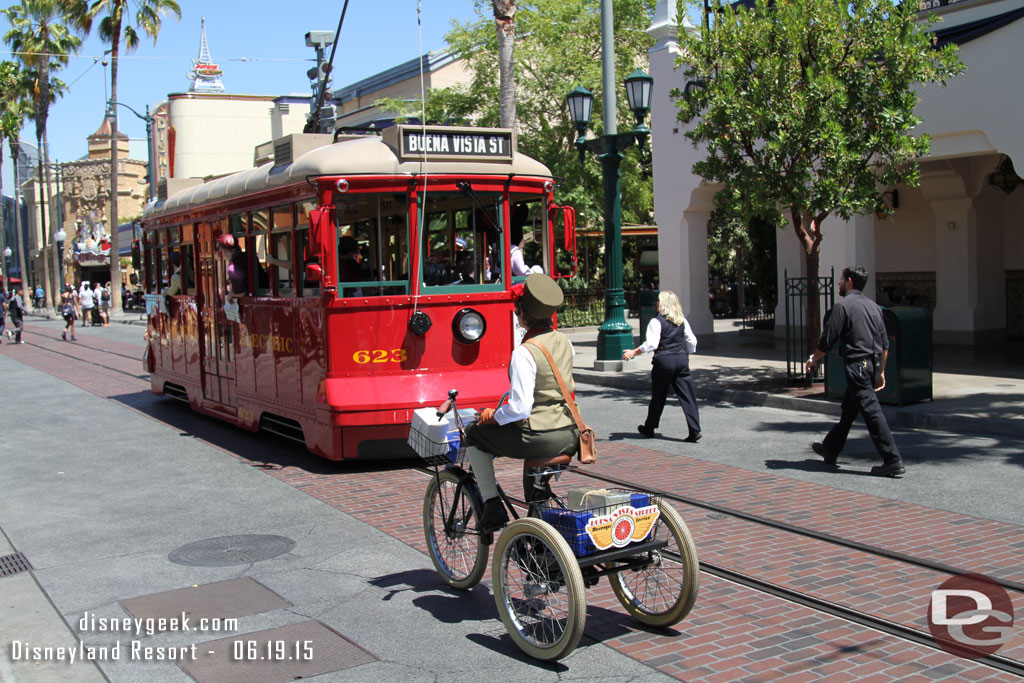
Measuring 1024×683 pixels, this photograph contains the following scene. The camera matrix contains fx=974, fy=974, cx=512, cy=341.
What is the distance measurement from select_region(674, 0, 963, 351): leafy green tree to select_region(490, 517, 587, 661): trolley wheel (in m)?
9.01

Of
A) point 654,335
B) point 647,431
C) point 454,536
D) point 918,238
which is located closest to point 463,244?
point 654,335

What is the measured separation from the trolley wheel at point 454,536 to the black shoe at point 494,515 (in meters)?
0.10

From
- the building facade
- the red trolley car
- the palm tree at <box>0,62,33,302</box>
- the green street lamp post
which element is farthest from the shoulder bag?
the building facade

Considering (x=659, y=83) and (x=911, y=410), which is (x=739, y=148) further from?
(x=659, y=83)

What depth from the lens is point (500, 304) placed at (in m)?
9.80

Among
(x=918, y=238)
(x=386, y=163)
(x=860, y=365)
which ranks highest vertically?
(x=386, y=163)

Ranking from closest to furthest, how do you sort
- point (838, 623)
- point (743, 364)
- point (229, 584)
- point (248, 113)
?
point (838, 623)
point (229, 584)
point (743, 364)
point (248, 113)

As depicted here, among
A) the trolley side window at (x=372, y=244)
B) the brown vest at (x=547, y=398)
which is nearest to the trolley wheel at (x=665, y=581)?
the brown vest at (x=547, y=398)

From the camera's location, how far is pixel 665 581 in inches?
199

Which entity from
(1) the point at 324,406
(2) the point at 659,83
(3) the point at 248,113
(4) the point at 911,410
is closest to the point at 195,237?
(1) the point at 324,406

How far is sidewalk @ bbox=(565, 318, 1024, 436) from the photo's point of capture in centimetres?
1118

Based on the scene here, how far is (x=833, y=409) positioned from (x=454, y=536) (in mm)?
7699

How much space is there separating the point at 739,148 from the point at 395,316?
21.1 feet

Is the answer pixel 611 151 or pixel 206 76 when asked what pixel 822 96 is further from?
pixel 206 76
